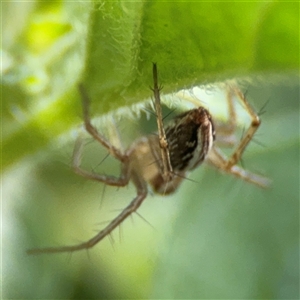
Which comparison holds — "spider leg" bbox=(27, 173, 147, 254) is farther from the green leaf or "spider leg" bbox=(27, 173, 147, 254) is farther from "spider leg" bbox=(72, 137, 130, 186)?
the green leaf

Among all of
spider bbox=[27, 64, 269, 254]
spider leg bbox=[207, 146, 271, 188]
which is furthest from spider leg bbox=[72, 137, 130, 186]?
spider leg bbox=[207, 146, 271, 188]

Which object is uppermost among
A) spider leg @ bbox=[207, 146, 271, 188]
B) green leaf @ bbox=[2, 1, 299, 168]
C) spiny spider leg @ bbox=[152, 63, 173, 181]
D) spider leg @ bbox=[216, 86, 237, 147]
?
green leaf @ bbox=[2, 1, 299, 168]

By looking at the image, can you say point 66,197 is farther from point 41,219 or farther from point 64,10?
point 64,10

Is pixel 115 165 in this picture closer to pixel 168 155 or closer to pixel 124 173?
pixel 124 173

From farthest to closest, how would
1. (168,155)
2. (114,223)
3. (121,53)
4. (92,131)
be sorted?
(114,223) < (168,155) < (92,131) < (121,53)

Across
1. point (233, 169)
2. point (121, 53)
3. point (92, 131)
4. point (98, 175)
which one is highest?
point (121, 53)

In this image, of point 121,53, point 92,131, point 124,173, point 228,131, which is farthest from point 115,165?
point 121,53
